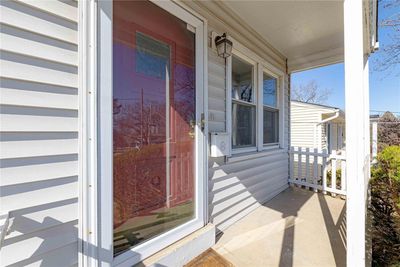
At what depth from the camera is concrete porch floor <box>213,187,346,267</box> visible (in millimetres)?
2109

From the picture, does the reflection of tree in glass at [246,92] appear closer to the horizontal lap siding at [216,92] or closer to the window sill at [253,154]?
the horizontal lap siding at [216,92]

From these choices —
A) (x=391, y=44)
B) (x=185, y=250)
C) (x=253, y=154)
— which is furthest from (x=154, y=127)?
(x=391, y=44)

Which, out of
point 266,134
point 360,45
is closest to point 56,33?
point 360,45

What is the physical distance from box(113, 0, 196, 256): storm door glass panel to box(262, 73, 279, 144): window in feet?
6.97

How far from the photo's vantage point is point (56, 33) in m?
1.26

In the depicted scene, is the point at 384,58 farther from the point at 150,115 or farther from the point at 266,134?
the point at 150,115

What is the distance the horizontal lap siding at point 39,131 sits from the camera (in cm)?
110

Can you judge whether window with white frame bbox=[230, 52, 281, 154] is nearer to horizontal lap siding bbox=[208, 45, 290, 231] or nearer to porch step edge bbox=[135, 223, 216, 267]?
horizontal lap siding bbox=[208, 45, 290, 231]

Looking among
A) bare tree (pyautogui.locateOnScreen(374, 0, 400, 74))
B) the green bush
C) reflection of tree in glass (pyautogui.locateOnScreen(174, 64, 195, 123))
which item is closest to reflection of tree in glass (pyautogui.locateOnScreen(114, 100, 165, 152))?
reflection of tree in glass (pyautogui.locateOnScreen(174, 64, 195, 123))

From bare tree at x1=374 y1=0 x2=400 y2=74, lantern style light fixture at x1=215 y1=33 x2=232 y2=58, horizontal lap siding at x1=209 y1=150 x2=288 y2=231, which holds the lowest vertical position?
horizontal lap siding at x1=209 y1=150 x2=288 y2=231

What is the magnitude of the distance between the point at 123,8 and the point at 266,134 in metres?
3.15

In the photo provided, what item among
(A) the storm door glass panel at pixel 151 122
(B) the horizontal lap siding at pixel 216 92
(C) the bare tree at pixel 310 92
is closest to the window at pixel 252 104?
(B) the horizontal lap siding at pixel 216 92

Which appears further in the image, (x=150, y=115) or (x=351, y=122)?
(x=150, y=115)

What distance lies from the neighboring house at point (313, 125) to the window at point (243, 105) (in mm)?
6531
